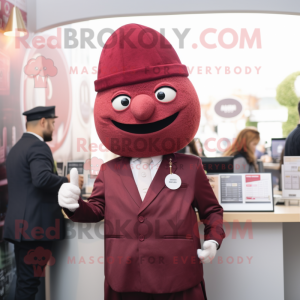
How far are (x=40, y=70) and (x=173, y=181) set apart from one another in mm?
2421

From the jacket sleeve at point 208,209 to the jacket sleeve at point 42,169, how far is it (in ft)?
3.01

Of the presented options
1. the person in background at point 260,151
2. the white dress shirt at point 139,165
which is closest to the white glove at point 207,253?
the white dress shirt at point 139,165

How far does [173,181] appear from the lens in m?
1.38

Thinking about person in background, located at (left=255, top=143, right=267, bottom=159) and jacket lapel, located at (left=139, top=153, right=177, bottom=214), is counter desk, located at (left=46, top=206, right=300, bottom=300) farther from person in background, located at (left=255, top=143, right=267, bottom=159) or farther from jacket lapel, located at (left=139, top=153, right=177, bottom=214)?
person in background, located at (left=255, top=143, right=267, bottom=159)

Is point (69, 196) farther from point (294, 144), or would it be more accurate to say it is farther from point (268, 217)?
point (294, 144)

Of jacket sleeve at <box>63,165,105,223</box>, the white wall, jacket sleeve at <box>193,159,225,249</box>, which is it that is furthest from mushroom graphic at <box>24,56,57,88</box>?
jacket sleeve at <box>193,159,225,249</box>

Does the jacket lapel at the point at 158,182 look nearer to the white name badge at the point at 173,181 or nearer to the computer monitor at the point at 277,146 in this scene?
the white name badge at the point at 173,181

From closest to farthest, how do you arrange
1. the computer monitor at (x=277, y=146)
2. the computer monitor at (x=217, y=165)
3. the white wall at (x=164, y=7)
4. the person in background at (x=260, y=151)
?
the computer monitor at (x=217, y=165) → the white wall at (x=164, y=7) → the computer monitor at (x=277, y=146) → the person in background at (x=260, y=151)

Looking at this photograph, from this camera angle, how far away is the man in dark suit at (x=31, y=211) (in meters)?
1.94

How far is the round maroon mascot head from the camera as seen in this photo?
137 cm

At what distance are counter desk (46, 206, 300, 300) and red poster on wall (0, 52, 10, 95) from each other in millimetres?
1395

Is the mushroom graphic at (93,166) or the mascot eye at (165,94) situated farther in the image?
the mushroom graphic at (93,166)

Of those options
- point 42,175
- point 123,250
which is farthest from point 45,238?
point 123,250

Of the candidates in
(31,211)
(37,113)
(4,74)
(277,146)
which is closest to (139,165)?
(31,211)
